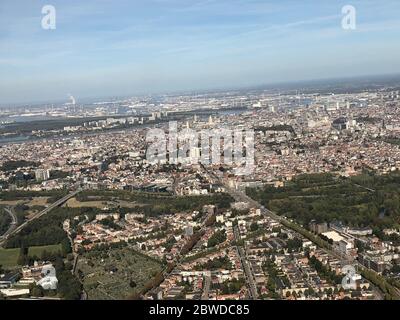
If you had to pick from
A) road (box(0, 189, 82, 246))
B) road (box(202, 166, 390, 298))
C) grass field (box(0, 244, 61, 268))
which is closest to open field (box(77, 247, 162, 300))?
grass field (box(0, 244, 61, 268))

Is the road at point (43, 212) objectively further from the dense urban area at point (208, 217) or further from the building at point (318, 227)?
the building at point (318, 227)

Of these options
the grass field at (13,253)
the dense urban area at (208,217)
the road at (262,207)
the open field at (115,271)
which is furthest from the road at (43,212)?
the road at (262,207)

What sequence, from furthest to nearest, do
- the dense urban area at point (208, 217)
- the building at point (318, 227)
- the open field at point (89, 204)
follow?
1. the open field at point (89, 204)
2. the building at point (318, 227)
3. the dense urban area at point (208, 217)

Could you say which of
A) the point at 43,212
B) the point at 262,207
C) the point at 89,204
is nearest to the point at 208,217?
the point at 262,207

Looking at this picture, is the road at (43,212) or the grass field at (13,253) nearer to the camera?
the grass field at (13,253)

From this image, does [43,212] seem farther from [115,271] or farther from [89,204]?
[115,271]

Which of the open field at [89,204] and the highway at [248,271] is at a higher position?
the highway at [248,271]

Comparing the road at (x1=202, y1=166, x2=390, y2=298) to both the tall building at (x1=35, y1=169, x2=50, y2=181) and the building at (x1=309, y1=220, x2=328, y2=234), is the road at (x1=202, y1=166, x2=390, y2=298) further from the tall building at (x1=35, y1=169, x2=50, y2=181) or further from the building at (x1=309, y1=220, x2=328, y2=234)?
the tall building at (x1=35, y1=169, x2=50, y2=181)
